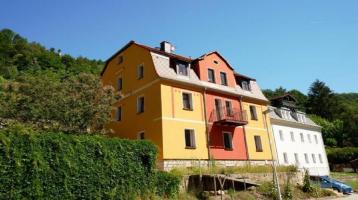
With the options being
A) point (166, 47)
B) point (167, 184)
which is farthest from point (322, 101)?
point (167, 184)

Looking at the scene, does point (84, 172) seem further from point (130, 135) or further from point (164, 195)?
point (130, 135)

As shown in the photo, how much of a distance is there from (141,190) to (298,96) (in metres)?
87.3

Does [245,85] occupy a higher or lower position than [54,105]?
higher

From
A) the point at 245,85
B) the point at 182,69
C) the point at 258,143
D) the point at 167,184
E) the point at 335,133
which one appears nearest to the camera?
the point at 167,184

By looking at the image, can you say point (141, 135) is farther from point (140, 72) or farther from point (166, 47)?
point (166, 47)

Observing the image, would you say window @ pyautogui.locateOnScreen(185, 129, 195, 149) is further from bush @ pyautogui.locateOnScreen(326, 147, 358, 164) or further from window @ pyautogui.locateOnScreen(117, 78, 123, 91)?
bush @ pyautogui.locateOnScreen(326, 147, 358, 164)

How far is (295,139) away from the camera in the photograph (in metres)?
39.4

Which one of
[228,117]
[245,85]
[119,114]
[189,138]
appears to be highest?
[245,85]

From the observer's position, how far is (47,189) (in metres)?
12.9

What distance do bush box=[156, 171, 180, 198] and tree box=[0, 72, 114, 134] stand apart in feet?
24.0

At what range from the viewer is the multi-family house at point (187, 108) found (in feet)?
77.8

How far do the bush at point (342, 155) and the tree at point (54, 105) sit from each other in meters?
47.1

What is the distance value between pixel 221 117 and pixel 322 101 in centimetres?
6784

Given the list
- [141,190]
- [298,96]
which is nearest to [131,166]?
[141,190]
